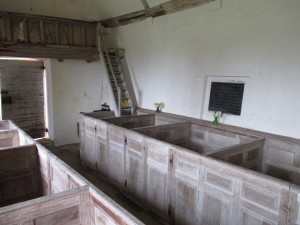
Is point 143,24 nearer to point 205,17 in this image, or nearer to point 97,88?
point 205,17

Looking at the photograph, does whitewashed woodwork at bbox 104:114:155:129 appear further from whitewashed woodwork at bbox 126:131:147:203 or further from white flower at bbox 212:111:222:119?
white flower at bbox 212:111:222:119

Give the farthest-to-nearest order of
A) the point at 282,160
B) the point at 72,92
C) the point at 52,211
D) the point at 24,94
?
1. the point at 72,92
2. the point at 24,94
3. the point at 282,160
4. the point at 52,211

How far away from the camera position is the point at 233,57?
367 centimetres

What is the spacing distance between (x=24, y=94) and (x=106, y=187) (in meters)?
3.40

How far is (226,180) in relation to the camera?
2.23 m

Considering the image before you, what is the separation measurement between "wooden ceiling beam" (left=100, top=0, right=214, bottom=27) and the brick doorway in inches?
84.2

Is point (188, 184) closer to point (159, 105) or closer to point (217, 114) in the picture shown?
point (217, 114)

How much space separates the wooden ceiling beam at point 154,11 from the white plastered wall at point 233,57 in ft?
0.35

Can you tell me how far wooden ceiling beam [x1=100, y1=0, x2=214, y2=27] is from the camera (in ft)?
13.7

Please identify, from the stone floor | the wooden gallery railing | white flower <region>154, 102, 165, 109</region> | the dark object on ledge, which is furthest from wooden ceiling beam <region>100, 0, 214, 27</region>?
the stone floor

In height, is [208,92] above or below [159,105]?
above

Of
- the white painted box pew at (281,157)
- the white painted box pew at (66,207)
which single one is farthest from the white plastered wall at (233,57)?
the white painted box pew at (66,207)

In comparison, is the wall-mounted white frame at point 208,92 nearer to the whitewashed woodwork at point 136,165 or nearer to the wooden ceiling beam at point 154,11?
the wooden ceiling beam at point 154,11

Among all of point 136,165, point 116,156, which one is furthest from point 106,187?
point 136,165
